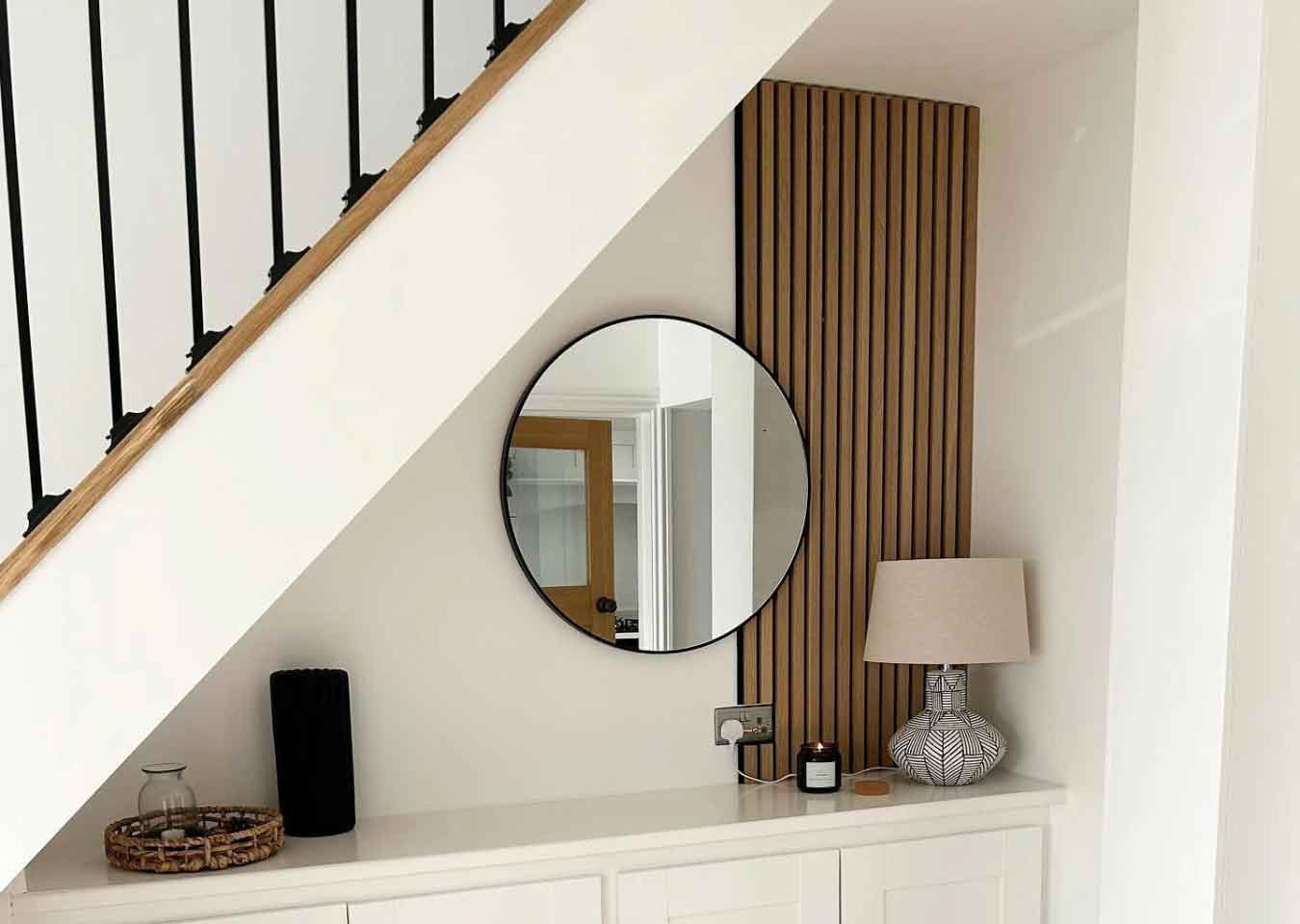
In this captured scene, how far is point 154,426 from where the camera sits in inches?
53.3

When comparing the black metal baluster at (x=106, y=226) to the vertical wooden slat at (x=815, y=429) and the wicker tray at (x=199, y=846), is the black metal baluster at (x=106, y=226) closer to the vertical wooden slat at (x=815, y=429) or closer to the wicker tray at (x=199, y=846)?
the wicker tray at (x=199, y=846)

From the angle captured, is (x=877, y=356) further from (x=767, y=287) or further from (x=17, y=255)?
(x=17, y=255)

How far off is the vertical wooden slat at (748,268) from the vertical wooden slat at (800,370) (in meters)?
0.10

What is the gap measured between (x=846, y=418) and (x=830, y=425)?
0.16 feet

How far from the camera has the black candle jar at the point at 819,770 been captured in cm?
254

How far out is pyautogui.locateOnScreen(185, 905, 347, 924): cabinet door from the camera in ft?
6.46

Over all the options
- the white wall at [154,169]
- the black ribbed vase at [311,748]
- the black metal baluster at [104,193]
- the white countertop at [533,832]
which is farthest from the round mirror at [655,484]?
the black metal baluster at [104,193]

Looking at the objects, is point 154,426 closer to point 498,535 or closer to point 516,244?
point 516,244

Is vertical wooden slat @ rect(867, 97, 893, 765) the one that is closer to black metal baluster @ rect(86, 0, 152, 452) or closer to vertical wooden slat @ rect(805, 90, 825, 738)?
vertical wooden slat @ rect(805, 90, 825, 738)

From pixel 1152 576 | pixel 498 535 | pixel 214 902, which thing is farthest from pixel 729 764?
pixel 1152 576

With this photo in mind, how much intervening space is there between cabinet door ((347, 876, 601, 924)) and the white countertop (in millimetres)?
50

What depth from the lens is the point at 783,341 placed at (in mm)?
2734

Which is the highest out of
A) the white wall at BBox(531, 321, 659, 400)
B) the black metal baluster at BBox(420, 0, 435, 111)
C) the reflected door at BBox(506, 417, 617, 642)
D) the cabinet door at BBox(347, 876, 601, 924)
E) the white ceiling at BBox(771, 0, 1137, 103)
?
the white ceiling at BBox(771, 0, 1137, 103)

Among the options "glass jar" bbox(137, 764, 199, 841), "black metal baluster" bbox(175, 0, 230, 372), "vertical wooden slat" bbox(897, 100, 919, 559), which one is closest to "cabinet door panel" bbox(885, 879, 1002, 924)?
"vertical wooden slat" bbox(897, 100, 919, 559)
